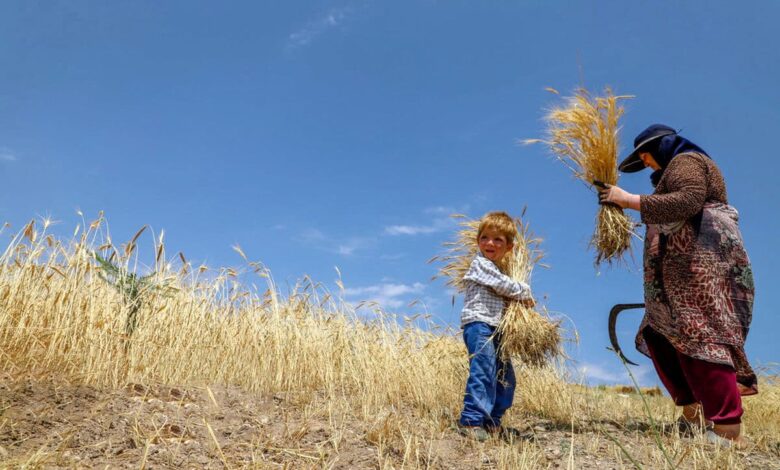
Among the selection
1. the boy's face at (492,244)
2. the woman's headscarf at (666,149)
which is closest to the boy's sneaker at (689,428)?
the boy's face at (492,244)

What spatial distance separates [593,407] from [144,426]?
4117mm

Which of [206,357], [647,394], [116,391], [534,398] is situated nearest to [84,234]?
[206,357]

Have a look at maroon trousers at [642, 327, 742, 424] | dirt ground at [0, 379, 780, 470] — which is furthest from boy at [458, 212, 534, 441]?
maroon trousers at [642, 327, 742, 424]

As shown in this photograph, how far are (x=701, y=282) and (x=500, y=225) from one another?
1.32m

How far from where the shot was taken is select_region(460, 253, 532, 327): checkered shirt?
4.07 metres

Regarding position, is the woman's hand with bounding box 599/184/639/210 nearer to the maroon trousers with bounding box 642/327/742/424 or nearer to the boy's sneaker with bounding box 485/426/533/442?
the maroon trousers with bounding box 642/327/742/424

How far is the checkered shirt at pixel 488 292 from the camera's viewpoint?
407 cm

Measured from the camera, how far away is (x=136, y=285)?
515 cm

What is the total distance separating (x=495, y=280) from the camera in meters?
4.07

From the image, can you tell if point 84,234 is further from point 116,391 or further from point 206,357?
point 116,391

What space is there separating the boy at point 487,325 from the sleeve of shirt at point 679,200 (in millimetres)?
902

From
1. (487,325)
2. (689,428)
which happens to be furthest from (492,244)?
(689,428)

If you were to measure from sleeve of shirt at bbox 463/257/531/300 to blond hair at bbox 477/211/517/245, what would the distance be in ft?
0.86

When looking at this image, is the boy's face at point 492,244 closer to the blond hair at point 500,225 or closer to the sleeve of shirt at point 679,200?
the blond hair at point 500,225
